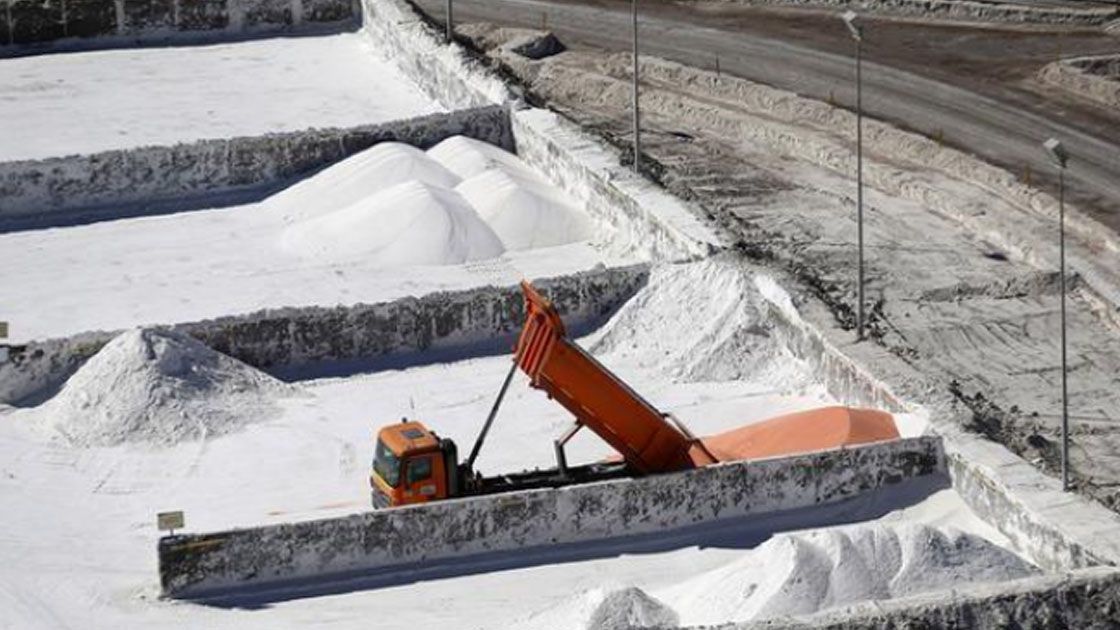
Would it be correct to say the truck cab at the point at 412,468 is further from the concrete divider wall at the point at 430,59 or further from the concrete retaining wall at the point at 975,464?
the concrete divider wall at the point at 430,59

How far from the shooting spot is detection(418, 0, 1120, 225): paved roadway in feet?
151

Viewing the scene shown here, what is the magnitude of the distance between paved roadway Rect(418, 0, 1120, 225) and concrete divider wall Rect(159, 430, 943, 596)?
16.1 m

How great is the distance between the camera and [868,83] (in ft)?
166

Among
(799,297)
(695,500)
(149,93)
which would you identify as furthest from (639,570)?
(149,93)

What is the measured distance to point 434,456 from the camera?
27.5 m

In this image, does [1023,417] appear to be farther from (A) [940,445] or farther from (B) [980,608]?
(B) [980,608]

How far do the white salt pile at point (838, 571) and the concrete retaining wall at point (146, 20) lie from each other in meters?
25.7

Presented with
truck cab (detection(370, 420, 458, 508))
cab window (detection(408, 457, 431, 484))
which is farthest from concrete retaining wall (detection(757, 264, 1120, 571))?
cab window (detection(408, 457, 431, 484))

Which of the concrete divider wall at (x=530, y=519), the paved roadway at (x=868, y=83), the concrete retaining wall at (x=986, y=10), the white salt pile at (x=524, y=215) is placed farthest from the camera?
the concrete retaining wall at (x=986, y=10)

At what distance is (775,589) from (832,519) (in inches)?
137

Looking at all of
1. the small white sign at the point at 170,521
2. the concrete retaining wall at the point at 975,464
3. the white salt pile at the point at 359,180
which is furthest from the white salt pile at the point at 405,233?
the small white sign at the point at 170,521

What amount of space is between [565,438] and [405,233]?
886 centimetres

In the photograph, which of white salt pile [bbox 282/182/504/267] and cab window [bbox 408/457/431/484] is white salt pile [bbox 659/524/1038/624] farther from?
white salt pile [bbox 282/182/504/267]

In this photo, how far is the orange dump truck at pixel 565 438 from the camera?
27.5 m
